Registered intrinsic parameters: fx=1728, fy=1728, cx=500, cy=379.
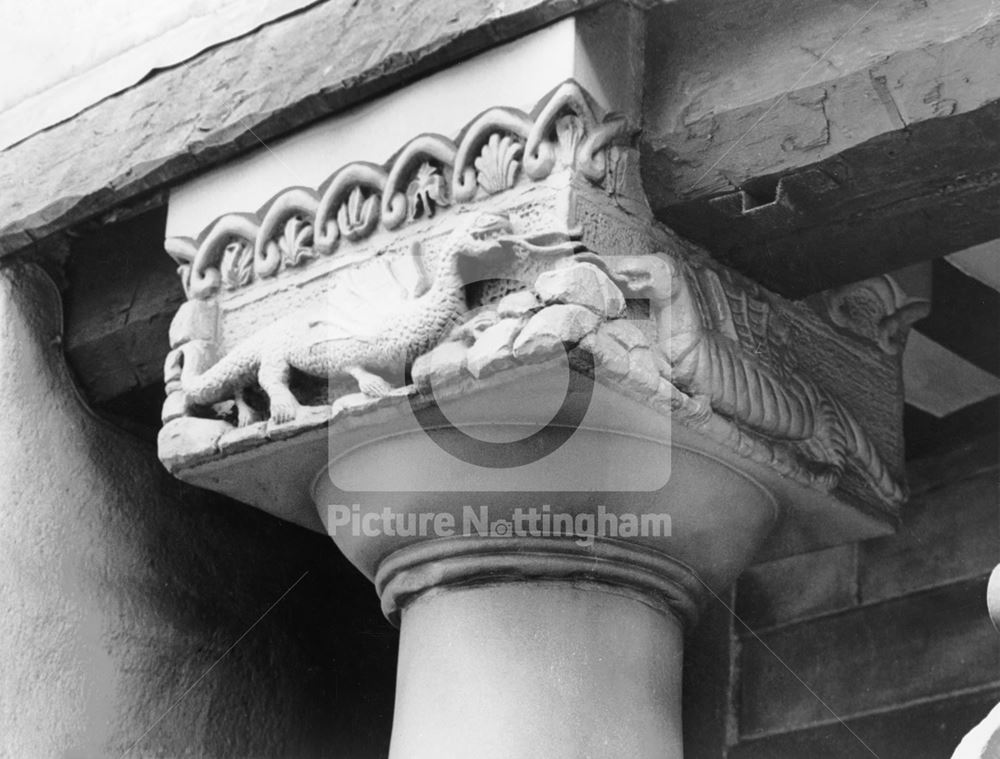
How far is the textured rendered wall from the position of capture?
220cm

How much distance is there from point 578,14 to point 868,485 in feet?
2.20

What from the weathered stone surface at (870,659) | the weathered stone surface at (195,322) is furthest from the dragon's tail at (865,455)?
the weathered stone surface at (195,322)

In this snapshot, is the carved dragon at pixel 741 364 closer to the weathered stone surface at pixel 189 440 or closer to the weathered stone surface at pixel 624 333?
the weathered stone surface at pixel 624 333

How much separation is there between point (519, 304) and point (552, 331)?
0.06 m

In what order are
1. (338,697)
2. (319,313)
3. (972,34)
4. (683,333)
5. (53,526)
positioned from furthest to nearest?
(338,697), (53,526), (319,313), (683,333), (972,34)

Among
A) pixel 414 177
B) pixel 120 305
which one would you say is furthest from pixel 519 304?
pixel 120 305

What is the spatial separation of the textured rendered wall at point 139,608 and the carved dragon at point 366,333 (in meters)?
0.36

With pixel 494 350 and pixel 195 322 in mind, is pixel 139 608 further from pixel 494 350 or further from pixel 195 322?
pixel 494 350

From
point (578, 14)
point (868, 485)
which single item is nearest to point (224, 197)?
point (578, 14)

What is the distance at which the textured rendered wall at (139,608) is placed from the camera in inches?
86.4

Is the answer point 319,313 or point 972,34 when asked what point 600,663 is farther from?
point 972,34

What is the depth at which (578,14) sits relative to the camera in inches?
70.5

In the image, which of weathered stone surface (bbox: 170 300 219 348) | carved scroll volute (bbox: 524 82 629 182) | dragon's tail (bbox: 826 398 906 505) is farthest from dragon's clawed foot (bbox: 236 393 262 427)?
dragon's tail (bbox: 826 398 906 505)

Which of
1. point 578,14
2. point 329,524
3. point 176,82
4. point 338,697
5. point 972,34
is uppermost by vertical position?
point 176,82
